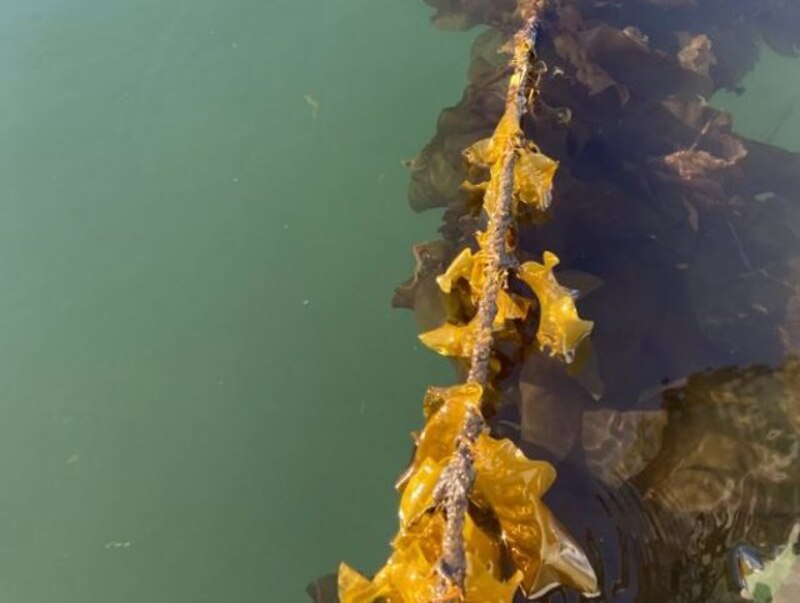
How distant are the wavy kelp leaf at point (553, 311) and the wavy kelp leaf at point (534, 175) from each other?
28cm

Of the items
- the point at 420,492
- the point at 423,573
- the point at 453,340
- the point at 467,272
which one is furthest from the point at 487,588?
the point at 467,272

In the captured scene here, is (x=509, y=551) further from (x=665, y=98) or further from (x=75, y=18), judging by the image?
(x=75, y=18)

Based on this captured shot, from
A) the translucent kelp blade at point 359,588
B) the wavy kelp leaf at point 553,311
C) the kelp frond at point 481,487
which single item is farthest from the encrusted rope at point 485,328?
the translucent kelp blade at point 359,588

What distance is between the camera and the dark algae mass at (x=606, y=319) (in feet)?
4.99

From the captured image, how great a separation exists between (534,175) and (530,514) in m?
0.97

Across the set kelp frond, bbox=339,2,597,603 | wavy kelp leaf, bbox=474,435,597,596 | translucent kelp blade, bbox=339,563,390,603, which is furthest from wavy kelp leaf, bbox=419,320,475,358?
translucent kelp blade, bbox=339,563,390,603

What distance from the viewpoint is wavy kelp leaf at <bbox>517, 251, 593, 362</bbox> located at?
1.89 m

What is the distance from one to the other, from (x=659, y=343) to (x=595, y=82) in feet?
3.18

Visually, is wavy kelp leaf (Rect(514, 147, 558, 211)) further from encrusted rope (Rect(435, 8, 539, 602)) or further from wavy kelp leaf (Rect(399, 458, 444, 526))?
wavy kelp leaf (Rect(399, 458, 444, 526))

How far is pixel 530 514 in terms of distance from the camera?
59.3 inches

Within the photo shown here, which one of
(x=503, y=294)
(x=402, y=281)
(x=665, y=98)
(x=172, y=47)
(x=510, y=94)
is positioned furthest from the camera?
(x=172, y=47)

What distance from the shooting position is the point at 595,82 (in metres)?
2.56

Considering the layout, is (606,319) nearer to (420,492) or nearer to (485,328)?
(485,328)

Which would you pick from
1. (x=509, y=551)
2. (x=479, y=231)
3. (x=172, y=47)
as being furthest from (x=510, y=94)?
(x=172, y=47)
